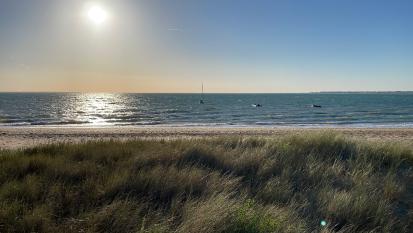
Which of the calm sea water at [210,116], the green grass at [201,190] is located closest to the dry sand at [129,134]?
the calm sea water at [210,116]

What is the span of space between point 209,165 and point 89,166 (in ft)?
8.70

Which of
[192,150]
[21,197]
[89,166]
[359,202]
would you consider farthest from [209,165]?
[21,197]

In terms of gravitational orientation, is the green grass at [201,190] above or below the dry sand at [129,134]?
above

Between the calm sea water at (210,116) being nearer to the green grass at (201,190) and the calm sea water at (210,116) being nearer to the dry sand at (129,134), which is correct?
the dry sand at (129,134)

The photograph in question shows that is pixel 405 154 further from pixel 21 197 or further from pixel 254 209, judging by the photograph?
pixel 21 197

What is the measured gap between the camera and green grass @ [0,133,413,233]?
4.72 metres

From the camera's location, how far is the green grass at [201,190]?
4.72m

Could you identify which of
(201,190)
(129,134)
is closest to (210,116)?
(129,134)

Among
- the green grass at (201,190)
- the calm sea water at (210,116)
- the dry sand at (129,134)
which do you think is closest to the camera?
the green grass at (201,190)

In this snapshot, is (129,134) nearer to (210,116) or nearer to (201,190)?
(201,190)

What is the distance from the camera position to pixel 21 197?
538 cm

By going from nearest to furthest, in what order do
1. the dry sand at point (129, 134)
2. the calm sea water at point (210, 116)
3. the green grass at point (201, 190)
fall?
1. the green grass at point (201, 190)
2. the dry sand at point (129, 134)
3. the calm sea water at point (210, 116)

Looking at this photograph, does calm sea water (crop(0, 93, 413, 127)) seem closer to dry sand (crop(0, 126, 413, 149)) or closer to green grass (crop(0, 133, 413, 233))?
dry sand (crop(0, 126, 413, 149))

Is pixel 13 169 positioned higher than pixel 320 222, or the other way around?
pixel 13 169
